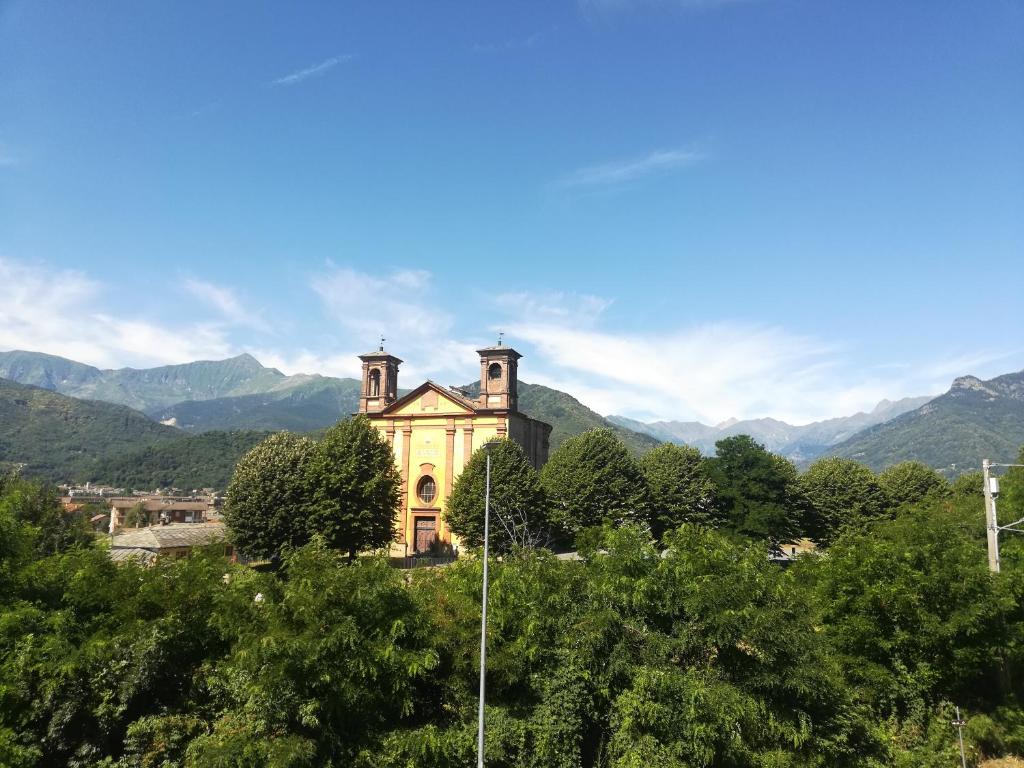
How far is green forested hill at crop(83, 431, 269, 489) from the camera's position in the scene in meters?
160

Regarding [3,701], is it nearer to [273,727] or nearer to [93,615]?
[93,615]

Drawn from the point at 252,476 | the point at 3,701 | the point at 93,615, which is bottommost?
the point at 3,701

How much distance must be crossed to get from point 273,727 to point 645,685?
29.5ft

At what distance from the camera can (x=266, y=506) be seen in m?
36.0

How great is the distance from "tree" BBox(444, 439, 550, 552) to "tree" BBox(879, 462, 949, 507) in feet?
92.9

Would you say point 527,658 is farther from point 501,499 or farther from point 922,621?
point 501,499

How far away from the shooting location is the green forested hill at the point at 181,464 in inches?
6309

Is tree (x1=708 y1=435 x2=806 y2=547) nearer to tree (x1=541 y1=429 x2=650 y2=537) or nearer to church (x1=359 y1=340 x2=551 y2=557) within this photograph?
tree (x1=541 y1=429 x2=650 y2=537)

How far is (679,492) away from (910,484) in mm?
18971

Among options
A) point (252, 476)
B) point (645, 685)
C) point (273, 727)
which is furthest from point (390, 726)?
point (252, 476)

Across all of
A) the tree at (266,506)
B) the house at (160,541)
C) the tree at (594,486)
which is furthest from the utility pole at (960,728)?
the house at (160,541)

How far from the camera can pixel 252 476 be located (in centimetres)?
3641

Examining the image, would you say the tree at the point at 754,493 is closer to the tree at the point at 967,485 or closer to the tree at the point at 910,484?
the tree at the point at 910,484

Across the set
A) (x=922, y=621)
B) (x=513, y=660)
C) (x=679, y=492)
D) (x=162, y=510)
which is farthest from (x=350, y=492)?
(x=162, y=510)
